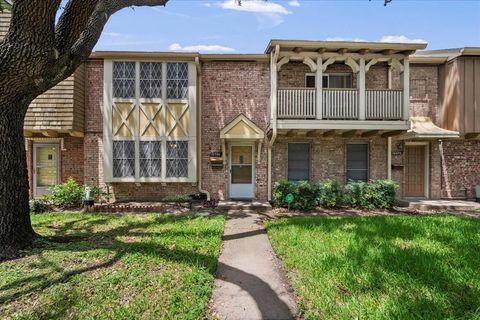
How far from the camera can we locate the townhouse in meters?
9.61

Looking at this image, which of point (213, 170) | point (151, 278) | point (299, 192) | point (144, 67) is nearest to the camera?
point (151, 278)

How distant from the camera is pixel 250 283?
4145mm

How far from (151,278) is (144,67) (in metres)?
8.00

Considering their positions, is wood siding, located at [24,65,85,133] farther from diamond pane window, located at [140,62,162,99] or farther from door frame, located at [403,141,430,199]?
door frame, located at [403,141,430,199]

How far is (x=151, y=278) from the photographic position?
13.1ft

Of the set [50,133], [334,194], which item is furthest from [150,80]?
[334,194]

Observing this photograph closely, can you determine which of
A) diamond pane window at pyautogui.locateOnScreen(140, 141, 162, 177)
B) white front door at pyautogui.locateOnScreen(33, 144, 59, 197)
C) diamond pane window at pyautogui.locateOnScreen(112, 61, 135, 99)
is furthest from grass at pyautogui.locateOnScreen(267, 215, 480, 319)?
white front door at pyautogui.locateOnScreen(33, 144, 59, 197)

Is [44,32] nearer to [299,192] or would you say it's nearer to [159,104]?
[159,104]

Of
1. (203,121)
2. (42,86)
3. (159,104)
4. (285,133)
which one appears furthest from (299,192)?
(42,86)

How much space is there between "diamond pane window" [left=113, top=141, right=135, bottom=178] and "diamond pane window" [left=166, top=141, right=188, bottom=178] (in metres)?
1.25

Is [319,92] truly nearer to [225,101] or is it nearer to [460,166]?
[225,101]

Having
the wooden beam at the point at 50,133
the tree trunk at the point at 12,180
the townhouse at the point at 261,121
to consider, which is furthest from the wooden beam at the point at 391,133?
the wooden beam at the point at 50,133

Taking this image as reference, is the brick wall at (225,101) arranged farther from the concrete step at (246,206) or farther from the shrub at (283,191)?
the shrub at (283,191)

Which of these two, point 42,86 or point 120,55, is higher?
point 120,55
